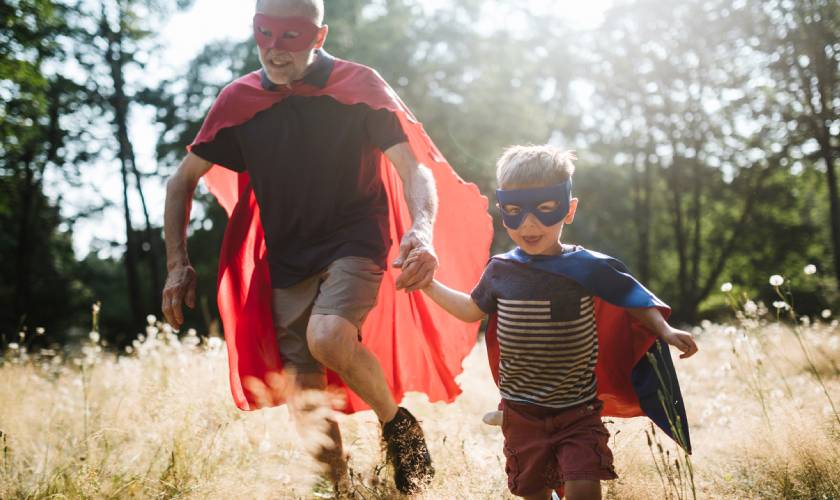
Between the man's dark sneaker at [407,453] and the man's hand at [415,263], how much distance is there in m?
0.93

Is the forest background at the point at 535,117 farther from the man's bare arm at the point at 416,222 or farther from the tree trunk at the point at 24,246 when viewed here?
the man's bare arm at the point at 416,222

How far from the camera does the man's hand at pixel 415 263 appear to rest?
8.70ft

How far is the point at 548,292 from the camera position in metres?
2.63

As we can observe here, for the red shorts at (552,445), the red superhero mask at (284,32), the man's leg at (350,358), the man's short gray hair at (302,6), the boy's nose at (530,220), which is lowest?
the red shorts at (552,445)

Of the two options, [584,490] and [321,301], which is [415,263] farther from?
[584,490]

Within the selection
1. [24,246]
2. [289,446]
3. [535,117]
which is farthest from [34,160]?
[289,446]

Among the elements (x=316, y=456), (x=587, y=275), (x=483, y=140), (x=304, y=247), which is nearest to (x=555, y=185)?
(x=587, y=275)

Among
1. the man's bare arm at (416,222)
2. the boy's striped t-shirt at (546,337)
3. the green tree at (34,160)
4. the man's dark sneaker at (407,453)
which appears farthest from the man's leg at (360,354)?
the green tree at (34,160)

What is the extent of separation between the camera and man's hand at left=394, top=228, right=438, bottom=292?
2650 mm

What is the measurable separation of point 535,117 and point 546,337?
2066 centimetres

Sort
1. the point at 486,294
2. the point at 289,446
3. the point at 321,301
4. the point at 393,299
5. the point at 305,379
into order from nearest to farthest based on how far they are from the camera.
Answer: the point at 486,294, the point at 321,301, the point at 305,379, the point at 393,299, the point at 289,446

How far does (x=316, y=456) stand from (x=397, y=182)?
5.01ft

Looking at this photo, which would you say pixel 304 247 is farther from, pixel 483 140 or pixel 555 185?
pixel 483 140

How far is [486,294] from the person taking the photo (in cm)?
281
